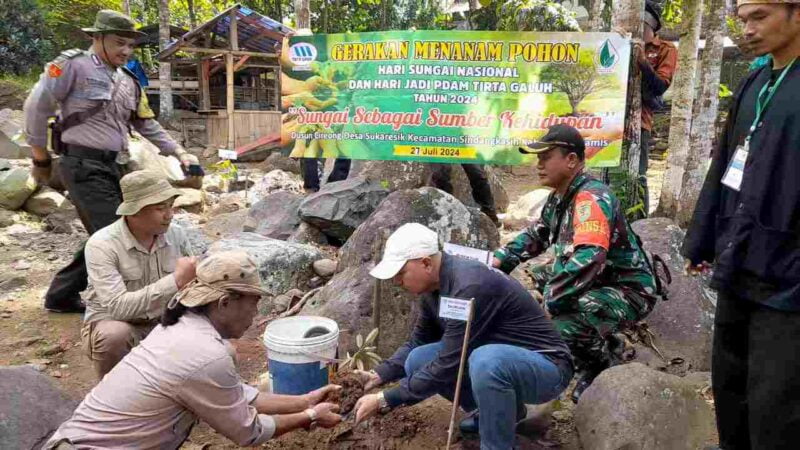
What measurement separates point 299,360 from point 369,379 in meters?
0.39

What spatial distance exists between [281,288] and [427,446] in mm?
2477

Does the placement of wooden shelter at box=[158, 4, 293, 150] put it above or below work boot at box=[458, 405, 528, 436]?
above

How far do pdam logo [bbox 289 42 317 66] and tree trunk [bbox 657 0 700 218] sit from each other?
381 centimetres

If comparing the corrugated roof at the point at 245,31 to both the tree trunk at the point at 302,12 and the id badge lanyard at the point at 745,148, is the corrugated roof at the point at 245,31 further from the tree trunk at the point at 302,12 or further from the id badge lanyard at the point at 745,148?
the id badge lanyard at the point at 745,148

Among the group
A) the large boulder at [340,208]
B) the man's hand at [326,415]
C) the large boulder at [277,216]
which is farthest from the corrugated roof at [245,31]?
the man's hand at [326,415]

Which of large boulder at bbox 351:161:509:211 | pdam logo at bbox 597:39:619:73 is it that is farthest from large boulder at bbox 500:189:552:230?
pdam logo at bbox 597:39:619:73

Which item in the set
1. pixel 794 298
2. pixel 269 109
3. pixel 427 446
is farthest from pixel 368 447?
pixel 269 109

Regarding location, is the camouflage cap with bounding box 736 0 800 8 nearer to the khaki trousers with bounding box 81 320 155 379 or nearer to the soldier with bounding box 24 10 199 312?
the khaki trousers with bounding box 81 320 155 379

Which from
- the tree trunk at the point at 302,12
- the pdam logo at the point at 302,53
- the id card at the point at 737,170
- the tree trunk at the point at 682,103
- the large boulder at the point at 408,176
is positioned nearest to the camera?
the id card at the point at 737,170

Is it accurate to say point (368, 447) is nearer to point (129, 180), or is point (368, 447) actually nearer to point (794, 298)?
point (129, 180)

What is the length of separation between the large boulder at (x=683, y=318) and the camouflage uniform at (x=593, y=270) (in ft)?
3.35

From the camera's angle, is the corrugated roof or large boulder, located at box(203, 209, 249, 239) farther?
the corrugated roof

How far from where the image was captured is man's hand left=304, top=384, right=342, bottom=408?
110 inches

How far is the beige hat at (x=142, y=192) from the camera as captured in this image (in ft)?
10.3
